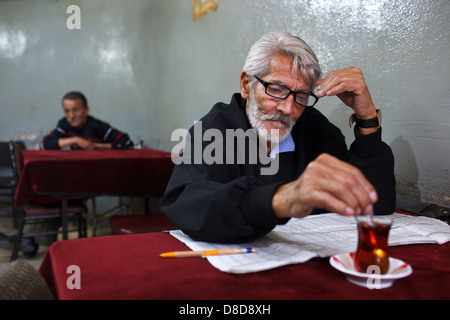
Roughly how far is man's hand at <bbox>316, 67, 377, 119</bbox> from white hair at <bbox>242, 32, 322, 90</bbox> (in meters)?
0.07

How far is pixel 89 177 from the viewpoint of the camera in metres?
3.37

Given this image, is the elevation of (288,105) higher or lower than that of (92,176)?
higher

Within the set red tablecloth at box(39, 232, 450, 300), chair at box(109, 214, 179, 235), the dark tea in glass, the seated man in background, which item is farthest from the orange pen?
the seated man in background

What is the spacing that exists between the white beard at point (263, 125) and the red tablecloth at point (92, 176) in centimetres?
207

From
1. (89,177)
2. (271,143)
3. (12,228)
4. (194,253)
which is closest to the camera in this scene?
(194,253)

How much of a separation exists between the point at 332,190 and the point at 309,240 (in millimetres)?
361

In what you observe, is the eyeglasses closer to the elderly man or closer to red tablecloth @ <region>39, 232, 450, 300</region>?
the elderly man

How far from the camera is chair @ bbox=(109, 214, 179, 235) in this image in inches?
107

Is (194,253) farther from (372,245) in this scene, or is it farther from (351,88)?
(351,88)

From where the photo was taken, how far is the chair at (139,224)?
272 cm

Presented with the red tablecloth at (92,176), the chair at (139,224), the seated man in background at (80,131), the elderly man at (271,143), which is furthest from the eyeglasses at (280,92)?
the seated man in background at (80,131)

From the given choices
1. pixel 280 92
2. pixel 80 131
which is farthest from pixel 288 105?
pixel 80 131

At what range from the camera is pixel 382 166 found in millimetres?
1658
